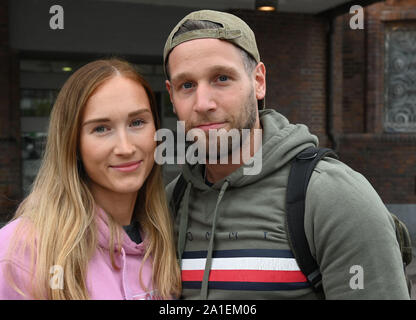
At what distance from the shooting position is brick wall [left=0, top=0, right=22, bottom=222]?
25.4 ft

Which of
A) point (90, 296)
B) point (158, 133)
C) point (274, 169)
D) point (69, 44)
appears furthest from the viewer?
point (69, 44)

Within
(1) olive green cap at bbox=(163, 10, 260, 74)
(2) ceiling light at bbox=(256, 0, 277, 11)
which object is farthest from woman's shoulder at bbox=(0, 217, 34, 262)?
(2) ceiling light at bbox=(256, 0, 277, 11)

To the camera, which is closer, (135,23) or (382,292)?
(382,292)

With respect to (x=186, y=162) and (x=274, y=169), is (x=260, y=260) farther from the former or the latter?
(x=186, y=162)

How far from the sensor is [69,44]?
8.25m

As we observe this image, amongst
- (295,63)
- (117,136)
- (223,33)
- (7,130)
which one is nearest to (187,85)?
(223,33)

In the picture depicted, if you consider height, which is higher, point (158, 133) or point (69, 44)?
point (69, 44)

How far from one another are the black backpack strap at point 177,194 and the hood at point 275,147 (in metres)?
0.21

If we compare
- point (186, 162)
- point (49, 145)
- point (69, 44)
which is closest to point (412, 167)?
point (69, 44)

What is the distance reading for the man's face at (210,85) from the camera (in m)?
2.05

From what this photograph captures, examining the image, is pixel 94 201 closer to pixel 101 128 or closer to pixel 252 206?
pixel 101 128

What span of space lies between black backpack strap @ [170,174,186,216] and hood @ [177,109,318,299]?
0.15 meters

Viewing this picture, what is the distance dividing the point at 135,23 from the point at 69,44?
3.97 ft

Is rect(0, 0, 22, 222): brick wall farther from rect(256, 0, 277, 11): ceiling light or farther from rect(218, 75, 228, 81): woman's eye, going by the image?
rect(218, 75, 228, 81): woman's eye
